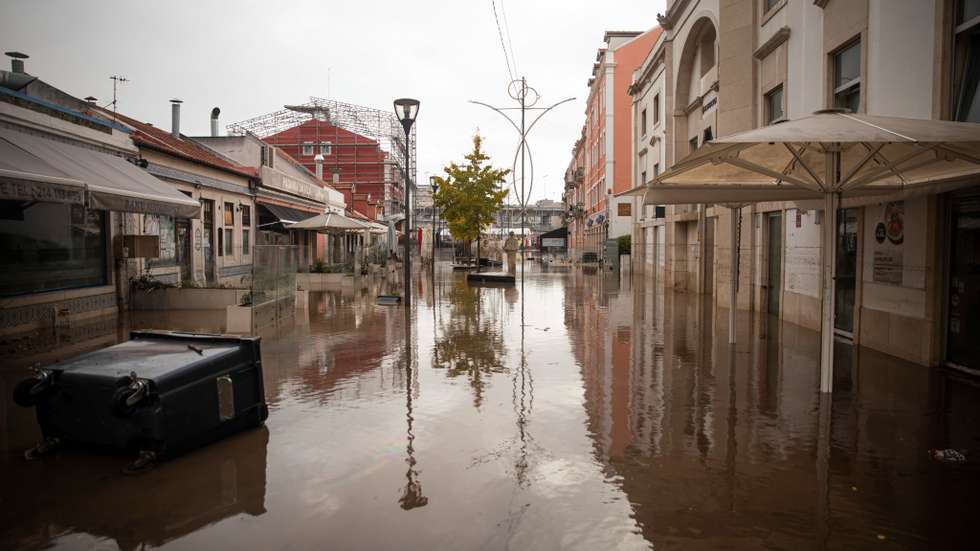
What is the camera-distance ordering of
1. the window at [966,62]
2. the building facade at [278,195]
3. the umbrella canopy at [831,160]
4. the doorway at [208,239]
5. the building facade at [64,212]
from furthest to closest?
the building facade at [278,195] → the doorway at [208,239] → the building facade at [64,212] → the window at [966,62] → the umbrella canopy at [831,160]

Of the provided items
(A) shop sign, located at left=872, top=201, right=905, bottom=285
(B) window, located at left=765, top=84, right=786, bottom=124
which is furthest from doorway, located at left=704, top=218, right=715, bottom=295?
(A) shop sign, located at left=872, top=201, right=905, bottom=285

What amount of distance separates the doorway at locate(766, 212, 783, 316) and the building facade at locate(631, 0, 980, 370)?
4cm

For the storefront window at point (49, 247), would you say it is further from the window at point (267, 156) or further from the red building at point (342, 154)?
the red building at point (342, 154)

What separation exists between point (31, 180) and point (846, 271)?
13076mm

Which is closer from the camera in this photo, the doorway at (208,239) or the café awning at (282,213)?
the doorway at (208,239)

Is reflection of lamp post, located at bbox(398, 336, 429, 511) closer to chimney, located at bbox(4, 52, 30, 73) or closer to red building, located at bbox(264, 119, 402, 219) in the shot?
chimney, located at bbox(4, 52, 30, 73)

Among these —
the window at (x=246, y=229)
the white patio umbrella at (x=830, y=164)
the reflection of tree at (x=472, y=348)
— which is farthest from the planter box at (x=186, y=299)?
the white patio umbrella at (x=830, y=164)

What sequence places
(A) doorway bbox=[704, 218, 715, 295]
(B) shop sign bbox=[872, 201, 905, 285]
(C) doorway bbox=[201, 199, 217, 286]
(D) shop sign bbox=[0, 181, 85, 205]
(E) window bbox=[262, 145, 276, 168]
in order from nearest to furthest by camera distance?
(D) shop sign bbox=[0, 181, 85, 205] < (B) shop sign bbox=[872, 201, 905, 285] < (C) doorway bbox=[201, 199, 217, 286] < (A) doorway bbox=[704, 218, 715, 295] < (E) window bbox=[262, 145, 276, 168]

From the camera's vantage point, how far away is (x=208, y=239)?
20969 millimetres

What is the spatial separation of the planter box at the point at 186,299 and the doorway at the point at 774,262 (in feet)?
42.1

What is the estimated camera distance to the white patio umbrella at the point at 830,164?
21.2ft

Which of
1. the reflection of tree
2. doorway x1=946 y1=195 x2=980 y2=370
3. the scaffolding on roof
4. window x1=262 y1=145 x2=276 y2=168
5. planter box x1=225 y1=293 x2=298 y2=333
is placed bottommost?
the reflection of tree

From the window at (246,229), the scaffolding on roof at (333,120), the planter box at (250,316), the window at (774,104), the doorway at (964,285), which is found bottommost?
the planter box at (250,316)

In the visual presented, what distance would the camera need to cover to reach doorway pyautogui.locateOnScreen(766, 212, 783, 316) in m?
15.1
